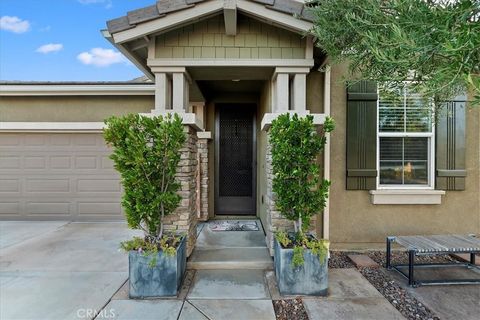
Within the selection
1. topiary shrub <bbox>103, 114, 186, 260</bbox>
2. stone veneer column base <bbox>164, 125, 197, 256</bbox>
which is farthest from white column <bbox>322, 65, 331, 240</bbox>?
topiary shrub <bbox>103, 114, 186, 260</bbox>

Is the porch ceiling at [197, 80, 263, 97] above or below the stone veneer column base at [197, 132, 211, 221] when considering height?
above

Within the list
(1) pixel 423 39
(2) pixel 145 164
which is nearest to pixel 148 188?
(2) pixel 145 164

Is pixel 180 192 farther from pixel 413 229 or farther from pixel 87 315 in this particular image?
pixel 413 229

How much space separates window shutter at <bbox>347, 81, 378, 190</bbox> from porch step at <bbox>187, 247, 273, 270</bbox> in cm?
192

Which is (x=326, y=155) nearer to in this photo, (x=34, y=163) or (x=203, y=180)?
(x=203, y=180)

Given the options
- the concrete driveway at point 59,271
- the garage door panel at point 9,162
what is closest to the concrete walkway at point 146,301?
the concrete driveway at point 59,271

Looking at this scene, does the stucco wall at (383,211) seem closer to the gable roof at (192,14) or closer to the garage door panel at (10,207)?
Result: the gable roof at (192,14)

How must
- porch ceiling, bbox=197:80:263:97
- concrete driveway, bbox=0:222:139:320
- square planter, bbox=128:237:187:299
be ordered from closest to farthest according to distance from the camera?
1. concrete driveway, bbox=0:222:139:320
2. square planter, bbox=128:237:187:299
3. porch ceiling, bbox=197:80:263:97

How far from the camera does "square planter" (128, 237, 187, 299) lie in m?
3.05

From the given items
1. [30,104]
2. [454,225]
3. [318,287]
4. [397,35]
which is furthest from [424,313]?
[30,104]

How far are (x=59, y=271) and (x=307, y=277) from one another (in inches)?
133

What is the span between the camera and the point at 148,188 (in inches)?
124

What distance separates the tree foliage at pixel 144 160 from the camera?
311cm

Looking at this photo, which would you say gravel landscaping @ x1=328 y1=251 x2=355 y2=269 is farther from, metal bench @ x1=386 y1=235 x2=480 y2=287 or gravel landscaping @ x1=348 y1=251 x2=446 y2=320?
metal bench @ x1=386 y1=235 x2=480 y2=287
